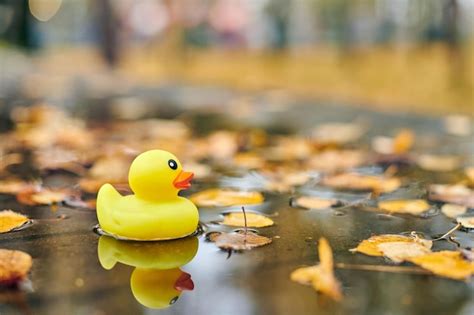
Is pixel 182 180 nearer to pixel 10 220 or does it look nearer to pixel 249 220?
pixel 249 220

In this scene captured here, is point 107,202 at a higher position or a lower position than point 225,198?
higher

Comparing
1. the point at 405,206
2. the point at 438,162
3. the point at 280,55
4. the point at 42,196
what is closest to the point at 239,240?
the point at 405,206

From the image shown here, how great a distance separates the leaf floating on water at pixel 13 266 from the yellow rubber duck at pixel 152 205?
0.23m

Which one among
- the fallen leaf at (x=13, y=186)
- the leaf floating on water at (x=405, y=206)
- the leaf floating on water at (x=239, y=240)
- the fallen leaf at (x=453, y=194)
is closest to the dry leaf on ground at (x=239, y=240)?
the leaf floating on water at (x=239, y=240)

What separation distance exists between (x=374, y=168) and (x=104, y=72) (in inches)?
253

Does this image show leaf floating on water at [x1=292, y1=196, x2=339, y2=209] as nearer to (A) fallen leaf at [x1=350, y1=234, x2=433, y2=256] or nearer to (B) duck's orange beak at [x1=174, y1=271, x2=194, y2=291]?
(A) fallen leaf at [x1=350, y1=234, x2=433, y2=256]

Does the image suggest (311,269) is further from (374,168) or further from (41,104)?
(41,104)

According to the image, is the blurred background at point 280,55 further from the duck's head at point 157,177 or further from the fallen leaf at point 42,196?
the duck's head at point 157,177

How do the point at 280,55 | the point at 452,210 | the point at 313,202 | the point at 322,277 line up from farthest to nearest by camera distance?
the point at 280,55 → the point at 313,202 → the point at 452,210 → the point at 322,277

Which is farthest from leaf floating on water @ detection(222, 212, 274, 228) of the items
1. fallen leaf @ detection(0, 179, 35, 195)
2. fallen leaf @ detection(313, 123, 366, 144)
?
fallen leaf @ detection(313, 123, 366, 144)

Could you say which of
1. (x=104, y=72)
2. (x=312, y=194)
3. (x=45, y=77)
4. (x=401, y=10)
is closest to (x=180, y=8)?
(x=104, y=72)

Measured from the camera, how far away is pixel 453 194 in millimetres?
2180

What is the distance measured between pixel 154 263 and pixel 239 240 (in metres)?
0.26

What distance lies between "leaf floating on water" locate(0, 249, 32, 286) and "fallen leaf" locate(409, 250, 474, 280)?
843mm
